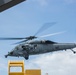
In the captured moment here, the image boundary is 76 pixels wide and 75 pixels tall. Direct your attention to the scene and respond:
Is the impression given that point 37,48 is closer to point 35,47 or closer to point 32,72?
point 35,47

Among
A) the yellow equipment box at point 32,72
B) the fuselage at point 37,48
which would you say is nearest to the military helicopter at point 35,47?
the fuselage at point 37,48

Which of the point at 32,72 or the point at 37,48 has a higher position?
the point at 37,48

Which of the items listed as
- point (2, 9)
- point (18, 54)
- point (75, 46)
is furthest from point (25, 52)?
point (2, 9)

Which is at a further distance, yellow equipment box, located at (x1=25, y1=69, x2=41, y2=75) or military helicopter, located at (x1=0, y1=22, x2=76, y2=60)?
military helicopter, located at (x1=0, y1=22, x2=76, y2=60)

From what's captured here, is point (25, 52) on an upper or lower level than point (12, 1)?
upper

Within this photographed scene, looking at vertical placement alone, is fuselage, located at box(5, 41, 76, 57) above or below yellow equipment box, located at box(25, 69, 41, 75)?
above

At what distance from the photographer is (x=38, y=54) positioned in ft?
203

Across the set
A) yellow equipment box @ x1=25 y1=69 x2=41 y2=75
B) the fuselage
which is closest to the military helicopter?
the fuselage

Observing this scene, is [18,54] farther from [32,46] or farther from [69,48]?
[69,48]

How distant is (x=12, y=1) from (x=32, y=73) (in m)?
1.96

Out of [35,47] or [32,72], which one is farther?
[35,47]

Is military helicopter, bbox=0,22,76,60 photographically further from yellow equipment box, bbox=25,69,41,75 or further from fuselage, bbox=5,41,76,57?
yellow equipment box, bbox=25,69,41,75

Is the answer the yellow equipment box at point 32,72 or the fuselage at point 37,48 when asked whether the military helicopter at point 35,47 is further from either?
Answer: the yellow equipment box at point 32,72

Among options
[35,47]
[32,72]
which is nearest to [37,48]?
[35,47]
